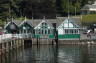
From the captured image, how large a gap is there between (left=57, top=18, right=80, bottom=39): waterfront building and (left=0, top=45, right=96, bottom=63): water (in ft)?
26.6

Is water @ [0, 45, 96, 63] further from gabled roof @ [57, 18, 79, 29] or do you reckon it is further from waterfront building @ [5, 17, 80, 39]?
gabled roof @ [57, 18, 79, 29]

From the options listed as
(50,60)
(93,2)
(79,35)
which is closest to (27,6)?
(93,2)

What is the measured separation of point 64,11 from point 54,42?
151 ft

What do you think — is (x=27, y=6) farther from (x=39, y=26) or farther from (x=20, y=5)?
(x=39, y=26)

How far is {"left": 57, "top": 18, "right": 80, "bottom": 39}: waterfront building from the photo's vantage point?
119 meters

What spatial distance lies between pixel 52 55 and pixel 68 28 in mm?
29165

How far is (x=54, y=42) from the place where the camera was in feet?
382

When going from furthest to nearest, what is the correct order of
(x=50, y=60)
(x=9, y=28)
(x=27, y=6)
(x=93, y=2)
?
1. (x=93, y=2)
2. (x=27, y=6)
3. (x=9, y=28)
4. (x=50, y=60)

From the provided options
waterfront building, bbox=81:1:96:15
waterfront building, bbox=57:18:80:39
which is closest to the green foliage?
→ waterfront building, bbox=81:1:96:15

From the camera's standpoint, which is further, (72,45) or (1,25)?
(1,25)

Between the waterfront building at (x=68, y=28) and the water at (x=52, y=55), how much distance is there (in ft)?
26.6

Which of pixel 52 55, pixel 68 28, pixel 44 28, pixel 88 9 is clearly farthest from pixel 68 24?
pixel 88 9

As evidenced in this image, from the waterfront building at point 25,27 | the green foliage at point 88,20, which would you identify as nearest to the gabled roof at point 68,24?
the waterfront building at point 25,27

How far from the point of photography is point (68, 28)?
120 meters
